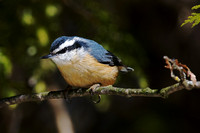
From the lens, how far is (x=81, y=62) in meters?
2.73

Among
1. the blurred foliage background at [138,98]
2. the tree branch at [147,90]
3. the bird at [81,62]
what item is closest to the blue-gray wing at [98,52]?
the bird at [81,62]

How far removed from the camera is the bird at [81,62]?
2635 millimetres

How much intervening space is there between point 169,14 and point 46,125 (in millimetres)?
2886

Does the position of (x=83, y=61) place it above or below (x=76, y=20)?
below

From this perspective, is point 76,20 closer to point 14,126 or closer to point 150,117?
point 14,126

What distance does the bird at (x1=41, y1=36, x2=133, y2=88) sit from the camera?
2635 mm

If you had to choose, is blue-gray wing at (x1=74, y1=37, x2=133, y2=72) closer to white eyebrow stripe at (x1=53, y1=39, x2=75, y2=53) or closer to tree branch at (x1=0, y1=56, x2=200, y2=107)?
white eyebrow stripe at (x1=53, y1=39, x2=75, y2=53)

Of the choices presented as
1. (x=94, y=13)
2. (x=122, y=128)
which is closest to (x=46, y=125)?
(x=122, y=128)

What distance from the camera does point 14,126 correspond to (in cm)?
437

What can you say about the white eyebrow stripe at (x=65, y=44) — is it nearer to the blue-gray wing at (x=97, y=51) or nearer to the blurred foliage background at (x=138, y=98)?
the blue-gray wing at (x=97, y=51)

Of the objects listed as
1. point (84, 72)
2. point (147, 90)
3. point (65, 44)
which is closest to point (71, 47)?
point (65, 44)

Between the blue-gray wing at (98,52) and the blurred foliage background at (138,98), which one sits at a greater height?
the blurred foliage background at (138,98)

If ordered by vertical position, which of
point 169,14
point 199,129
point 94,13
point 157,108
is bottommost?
point 199,129

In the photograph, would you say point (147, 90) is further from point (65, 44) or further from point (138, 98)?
point (138, 98)
